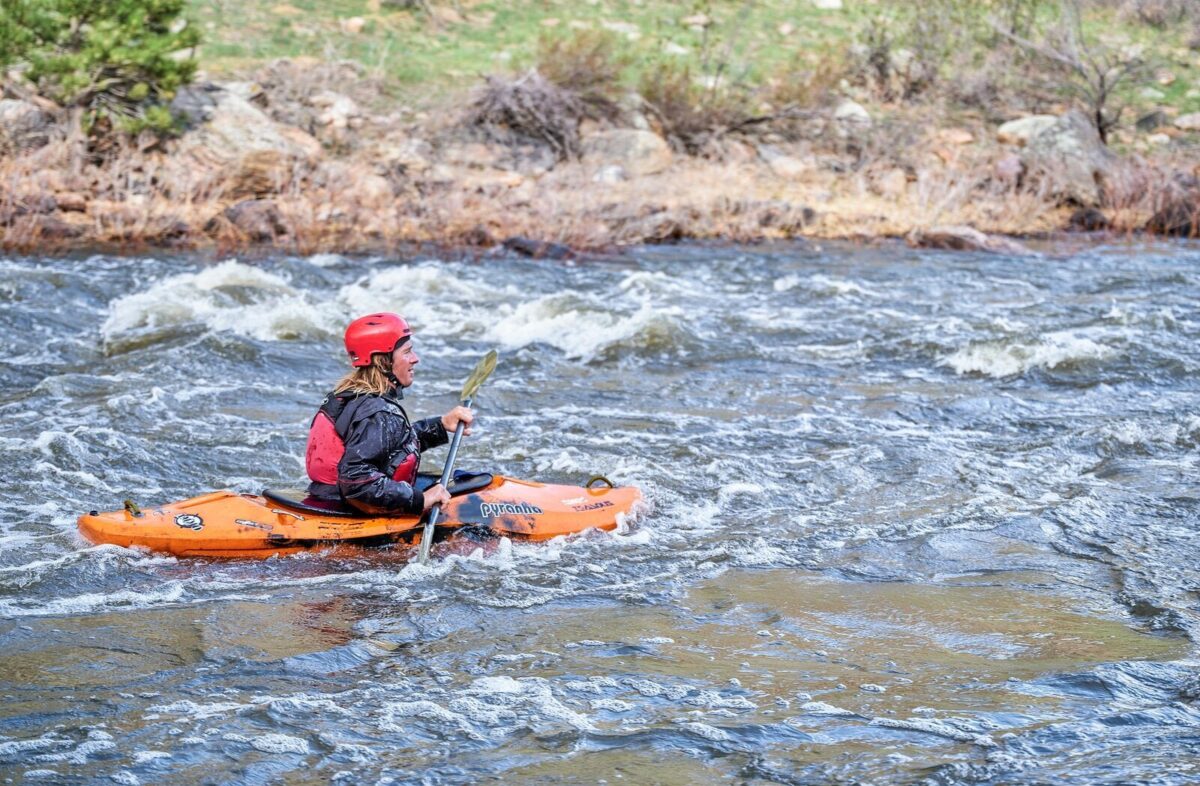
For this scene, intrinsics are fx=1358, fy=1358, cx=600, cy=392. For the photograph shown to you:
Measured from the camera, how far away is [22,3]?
1363 cm

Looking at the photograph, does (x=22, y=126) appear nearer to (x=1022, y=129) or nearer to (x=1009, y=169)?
(x=1009, y=169)

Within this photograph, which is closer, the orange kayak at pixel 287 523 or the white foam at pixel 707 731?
the white foam at pixel 707 731

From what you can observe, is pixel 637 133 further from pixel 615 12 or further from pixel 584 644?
pixel 584 644

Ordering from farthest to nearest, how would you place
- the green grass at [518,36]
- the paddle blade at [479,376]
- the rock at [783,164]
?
the green grass at [518,36] → the rock at [783,164] → the paddle blade at [479,376]

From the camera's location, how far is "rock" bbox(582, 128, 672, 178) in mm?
A: 16016

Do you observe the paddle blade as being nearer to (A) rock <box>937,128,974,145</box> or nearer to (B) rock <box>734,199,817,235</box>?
(B) rock <box>734,199,817,235</box>

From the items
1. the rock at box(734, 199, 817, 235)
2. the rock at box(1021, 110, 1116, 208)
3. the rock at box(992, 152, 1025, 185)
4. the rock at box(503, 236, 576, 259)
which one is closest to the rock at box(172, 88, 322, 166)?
the rock at box(503, 236, 576, 259)

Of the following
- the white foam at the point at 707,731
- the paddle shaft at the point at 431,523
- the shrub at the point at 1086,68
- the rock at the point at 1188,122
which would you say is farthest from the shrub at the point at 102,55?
the rock at the point at 1188,122

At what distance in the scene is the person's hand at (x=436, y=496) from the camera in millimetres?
5088

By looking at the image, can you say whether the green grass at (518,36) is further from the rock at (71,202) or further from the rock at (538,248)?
the rock at (538,248)

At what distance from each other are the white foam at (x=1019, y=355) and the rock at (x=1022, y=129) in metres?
9.08

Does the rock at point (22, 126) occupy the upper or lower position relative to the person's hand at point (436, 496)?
upper

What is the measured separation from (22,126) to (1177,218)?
12.4 m

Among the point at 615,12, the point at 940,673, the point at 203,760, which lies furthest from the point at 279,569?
the point at 615,12
